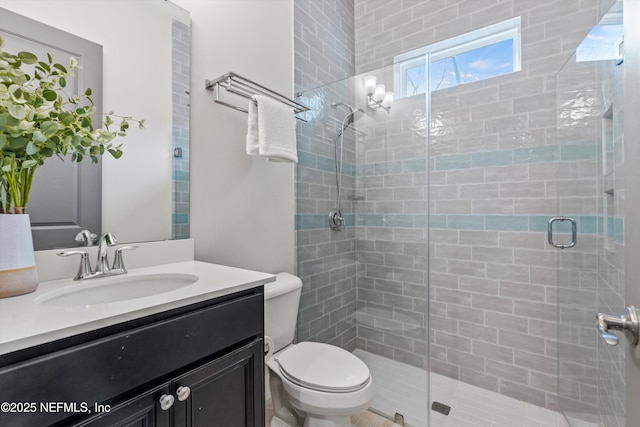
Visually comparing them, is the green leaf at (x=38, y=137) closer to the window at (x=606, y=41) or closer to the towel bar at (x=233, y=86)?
the towel bar at (x=233, y=86)

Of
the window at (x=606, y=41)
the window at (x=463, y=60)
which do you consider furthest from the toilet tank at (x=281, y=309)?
the window at (x=606, y=41)

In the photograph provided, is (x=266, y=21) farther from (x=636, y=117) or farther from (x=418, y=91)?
(x=636, y=117)

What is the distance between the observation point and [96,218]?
107 centimetres

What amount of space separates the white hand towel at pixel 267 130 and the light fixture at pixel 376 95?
0.71 m

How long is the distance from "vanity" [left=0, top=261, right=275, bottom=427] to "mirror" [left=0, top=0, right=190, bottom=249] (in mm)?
296

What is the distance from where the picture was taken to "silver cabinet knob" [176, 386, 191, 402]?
2.40ft

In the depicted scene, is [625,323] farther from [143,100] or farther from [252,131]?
[143,100]

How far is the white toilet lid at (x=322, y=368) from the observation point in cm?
124

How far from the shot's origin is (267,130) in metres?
1.49

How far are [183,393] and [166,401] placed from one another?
42 mm

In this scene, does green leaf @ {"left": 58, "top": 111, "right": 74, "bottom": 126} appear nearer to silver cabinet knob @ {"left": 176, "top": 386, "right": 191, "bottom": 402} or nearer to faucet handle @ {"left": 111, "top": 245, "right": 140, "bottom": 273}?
faucet handle @ {"left": 111, "top": 245, "right": 140, "bottom": 273}

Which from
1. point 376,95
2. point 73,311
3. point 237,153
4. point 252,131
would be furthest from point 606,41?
point 73,311

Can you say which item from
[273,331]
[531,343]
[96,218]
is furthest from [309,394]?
[531,343]
